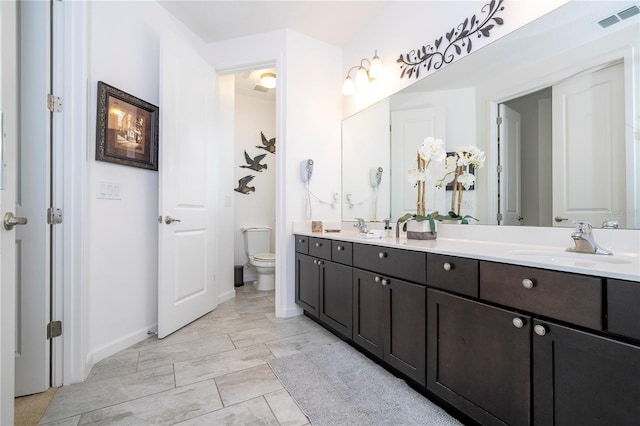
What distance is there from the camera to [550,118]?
1.43 meters

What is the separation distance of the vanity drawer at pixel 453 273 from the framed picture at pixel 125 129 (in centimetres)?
206

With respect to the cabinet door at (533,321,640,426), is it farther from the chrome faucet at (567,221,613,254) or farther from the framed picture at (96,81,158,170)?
the framed picture at (96,81,158,170)

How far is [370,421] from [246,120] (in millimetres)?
3853

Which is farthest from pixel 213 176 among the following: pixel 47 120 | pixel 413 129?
pixel 413 129

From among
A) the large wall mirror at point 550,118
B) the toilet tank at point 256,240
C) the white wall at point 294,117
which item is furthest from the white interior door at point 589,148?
the toilet tank at point 256,240

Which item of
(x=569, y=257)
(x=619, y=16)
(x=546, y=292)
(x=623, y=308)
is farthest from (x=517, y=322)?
(x=619, y=16)

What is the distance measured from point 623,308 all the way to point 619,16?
1.23 m

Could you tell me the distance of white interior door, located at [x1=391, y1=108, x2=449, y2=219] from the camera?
1.98 meters

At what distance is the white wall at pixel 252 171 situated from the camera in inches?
160

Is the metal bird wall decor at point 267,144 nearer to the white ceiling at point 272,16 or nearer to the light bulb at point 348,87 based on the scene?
the white ceiling at point 272,16

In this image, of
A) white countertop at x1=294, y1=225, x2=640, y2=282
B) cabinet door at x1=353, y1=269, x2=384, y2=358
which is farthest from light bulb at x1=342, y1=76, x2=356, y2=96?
cabinet door at x1=353, y1=269, x2=384, y2=358

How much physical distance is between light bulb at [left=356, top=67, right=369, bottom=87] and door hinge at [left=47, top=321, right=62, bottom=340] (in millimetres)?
2745

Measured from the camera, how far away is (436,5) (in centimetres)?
198

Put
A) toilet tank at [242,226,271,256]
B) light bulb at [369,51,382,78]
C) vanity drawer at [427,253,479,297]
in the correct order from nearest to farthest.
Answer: vanity drawer at [427,253,479,297] → light bulb at [369,51,382,78] → toilet tank at [242,226,271,256]
